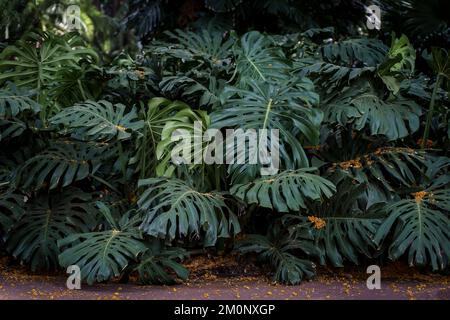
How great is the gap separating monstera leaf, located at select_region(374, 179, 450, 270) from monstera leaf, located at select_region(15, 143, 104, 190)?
2.15 m

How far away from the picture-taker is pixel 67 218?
4809 millimetres

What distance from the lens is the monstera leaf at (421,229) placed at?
4266 mm

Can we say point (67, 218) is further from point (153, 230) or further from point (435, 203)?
point (435, 203)

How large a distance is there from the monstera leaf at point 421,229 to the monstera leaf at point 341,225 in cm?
11

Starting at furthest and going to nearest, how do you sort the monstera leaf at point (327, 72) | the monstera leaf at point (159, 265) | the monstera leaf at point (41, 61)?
the monstera leaf at point (41, 61) → the monstera leaf at point (327, 72) → the monstera leaf at point (159, 265)

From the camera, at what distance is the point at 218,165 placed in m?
4.78

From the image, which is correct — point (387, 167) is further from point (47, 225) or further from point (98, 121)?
point (47, 225)

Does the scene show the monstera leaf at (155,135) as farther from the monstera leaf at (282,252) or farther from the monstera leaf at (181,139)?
the monstera leaf at (282,252)

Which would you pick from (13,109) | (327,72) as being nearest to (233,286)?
(327,72)

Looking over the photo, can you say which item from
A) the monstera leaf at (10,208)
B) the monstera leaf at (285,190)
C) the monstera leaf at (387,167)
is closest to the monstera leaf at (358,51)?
the monstera leaf at (387,167)

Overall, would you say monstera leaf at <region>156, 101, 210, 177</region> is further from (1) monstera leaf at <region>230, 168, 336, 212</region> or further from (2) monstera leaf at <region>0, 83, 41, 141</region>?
(2) monstera leaf at <region>0, 83, 41, 141</region>

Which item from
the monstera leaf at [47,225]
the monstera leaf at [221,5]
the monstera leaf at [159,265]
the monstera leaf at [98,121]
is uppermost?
the monstera leaf at [221,5]

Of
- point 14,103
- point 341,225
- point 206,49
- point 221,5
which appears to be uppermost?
point 221,5

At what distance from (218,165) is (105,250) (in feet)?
3.41
